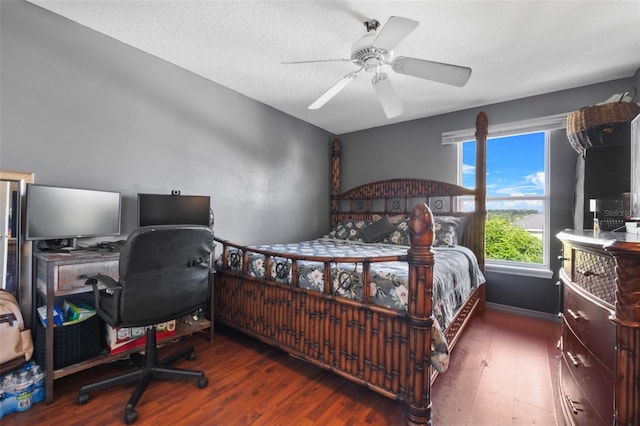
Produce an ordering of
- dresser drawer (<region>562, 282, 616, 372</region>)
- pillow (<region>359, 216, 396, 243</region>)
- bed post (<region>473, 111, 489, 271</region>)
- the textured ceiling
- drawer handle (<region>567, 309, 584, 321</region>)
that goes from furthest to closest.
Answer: pillow (<region>359, 216, 396, 243</region>)
bed post (<region>473, 111, 489, 271</region>)
the textured ceiling
drawer handle (<region>567, 309, 584, 321</region>)
dresser drawer (<region>562, 282, 616, 372</region>)

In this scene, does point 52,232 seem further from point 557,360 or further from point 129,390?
point 557,360

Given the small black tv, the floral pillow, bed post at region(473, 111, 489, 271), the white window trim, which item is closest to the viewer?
the small black tv

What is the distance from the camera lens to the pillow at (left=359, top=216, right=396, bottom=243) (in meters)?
3.38

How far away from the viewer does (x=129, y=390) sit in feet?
5.68

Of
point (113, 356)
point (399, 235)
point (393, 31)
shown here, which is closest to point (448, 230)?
point (399, 235)

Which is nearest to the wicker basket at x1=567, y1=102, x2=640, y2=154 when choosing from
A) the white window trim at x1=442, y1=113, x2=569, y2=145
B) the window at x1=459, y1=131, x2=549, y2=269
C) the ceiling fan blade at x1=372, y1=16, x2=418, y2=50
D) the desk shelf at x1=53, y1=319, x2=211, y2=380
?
the white window trim at x1=442, y1=113, x2=569, y2=145

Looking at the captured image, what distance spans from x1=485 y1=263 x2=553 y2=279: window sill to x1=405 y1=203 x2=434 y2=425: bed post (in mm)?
2406

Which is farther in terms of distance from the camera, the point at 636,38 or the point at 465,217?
the point at 465,217

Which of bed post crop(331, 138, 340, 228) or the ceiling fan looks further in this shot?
bed post crop(331, 138, 340, 228)

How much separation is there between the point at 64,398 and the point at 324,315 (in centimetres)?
164

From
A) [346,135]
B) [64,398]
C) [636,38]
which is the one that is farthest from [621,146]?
[64,398]

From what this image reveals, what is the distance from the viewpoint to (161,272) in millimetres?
1552

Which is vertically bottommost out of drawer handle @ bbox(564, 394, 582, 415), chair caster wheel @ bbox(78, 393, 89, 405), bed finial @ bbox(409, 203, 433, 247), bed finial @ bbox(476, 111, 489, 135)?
chair caster wheel @ bbox(78, 393, 89, 405)

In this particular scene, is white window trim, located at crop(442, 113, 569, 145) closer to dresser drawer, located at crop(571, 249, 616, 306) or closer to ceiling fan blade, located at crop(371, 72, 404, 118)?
ceiling fan blade, located at crop(371, 72, 404, 118)
